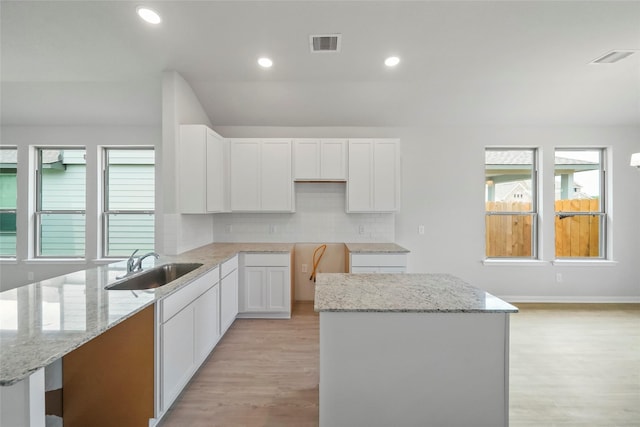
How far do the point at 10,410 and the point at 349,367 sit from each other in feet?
4.53

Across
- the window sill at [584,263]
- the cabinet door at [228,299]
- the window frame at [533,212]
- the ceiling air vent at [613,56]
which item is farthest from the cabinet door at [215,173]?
the window sill at [584,263]

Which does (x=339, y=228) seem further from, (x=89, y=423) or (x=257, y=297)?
(x=89, y=423)

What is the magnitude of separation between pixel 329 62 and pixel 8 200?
5.39 meters

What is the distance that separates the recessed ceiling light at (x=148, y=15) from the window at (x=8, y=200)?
379cm

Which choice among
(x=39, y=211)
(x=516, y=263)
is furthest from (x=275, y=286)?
(x=39, y=211)

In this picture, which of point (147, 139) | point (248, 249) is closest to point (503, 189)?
point (248, 249)

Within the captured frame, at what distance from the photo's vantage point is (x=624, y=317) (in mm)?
3684

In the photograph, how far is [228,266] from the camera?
3.16m

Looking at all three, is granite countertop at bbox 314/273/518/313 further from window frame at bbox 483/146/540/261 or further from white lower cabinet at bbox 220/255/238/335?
window frame at bbox 483/146/540/261

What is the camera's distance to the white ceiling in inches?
97.0

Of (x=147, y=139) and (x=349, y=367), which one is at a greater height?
(x=147, y=139)

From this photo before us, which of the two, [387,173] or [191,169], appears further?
[387,173]

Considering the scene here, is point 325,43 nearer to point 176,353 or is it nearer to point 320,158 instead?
point 320,158

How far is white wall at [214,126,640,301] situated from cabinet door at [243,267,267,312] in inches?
33.4
